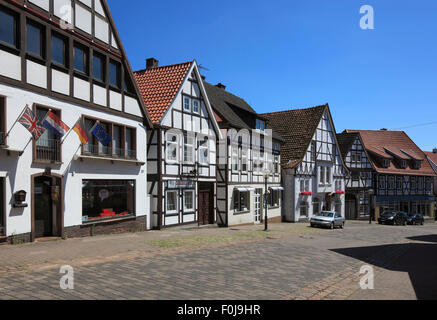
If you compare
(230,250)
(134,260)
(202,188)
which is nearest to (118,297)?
(134,260)

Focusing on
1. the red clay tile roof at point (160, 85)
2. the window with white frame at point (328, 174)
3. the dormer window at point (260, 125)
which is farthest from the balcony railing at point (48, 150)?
the window with white frame at point (328, 174)

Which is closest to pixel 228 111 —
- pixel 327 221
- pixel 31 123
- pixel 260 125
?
pixel 260 125

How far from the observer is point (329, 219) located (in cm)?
2855

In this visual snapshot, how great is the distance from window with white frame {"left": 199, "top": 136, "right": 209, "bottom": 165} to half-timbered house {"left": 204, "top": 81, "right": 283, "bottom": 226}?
1610 millimetres

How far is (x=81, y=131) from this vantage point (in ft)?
48.3

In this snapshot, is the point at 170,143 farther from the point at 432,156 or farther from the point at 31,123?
the point at 432,156

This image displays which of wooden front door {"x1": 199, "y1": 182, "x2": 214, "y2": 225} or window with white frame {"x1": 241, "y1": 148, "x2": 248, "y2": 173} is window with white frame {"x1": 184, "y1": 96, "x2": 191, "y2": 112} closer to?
wooden front door {"x1": 199, "y1": 182, "x2": 214, "y2": 225}

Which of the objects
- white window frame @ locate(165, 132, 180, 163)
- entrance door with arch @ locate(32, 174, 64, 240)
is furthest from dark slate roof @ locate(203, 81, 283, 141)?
entrance door with arch @ locate(32, 174, 64, 240)

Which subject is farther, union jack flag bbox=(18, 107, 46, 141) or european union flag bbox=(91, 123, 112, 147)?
european union flag bbox=(91, 123, 112, 147)

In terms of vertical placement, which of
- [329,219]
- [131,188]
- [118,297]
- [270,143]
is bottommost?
[329,219]

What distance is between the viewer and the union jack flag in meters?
A: 12.1

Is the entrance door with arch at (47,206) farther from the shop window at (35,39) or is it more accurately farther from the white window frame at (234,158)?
the white window frame at (234,158)

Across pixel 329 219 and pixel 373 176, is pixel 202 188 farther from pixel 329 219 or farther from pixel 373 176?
pixel 373 176
